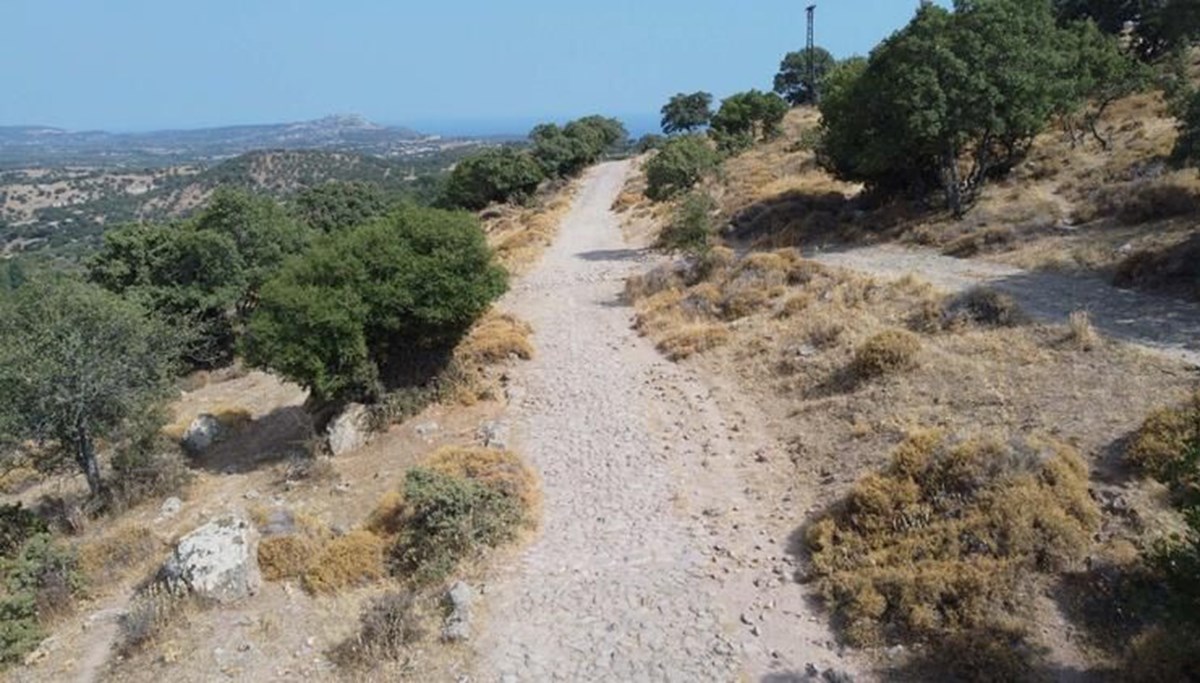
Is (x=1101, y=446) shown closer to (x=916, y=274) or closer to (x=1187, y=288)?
(x=1187, y=288)

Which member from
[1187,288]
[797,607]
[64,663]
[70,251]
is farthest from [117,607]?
[70,251]

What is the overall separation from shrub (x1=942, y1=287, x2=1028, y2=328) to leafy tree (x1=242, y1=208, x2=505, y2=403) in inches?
419

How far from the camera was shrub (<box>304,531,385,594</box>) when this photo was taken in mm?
11445

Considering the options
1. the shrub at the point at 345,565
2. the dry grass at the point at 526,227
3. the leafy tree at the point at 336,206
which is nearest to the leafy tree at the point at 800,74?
the dry grass at the point at 526,227

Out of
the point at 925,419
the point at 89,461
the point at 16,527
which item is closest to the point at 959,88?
the point at 925,419

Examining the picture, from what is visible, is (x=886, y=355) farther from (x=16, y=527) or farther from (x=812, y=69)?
(x=812, y=69)

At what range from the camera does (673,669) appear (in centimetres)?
912

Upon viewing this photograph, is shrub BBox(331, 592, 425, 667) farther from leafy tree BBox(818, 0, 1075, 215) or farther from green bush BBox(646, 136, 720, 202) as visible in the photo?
green bush BBox(646, 136, 720, 202)

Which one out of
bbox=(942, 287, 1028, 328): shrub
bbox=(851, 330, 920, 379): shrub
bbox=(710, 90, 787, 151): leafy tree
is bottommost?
bbox=(851, 330, 920, 379): shrub

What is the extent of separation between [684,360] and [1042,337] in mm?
7939

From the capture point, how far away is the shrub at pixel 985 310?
53.7ft

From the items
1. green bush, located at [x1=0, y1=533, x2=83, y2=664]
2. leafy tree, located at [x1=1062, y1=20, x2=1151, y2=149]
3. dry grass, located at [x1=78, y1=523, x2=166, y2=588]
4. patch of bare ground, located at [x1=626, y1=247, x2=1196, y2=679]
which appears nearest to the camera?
patch of bare ground, located at [x1=626, y1=247, x2=1196, y2=679]

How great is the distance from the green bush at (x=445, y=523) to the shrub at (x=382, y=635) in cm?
124

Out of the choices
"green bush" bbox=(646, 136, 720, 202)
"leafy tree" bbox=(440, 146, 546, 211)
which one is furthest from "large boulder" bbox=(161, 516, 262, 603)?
"leafy tree" bbox=(440, 146, 546, 211)
